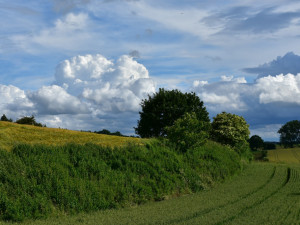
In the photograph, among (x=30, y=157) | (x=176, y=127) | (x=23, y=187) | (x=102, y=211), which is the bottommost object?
(x=102, y=211)

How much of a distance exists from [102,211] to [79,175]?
8.99 ft

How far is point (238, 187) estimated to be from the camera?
26.2 metres

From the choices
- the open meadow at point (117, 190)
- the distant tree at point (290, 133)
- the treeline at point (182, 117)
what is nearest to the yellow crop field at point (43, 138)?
the open meadow at point (117, 190)

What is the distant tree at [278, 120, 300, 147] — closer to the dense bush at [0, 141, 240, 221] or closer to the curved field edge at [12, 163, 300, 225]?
the dense bush at [0, 141, 240, 221]

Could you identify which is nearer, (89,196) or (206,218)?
(206,218)

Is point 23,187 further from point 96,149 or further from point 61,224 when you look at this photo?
point 96,149

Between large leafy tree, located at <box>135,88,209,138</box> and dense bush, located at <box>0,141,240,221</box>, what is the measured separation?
30221mm

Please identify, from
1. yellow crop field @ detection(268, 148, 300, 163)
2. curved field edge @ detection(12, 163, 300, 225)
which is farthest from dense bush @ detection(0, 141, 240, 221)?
yellow crop field @ detection(268, 148, 300, 163)

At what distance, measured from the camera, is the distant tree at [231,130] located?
51.0m

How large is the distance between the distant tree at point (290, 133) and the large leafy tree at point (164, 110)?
296 feet

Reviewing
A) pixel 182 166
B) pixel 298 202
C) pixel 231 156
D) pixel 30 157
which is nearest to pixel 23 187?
pixel 30 157

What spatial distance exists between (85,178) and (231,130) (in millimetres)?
35911

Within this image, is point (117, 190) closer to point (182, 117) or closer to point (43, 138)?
point (43, 138)

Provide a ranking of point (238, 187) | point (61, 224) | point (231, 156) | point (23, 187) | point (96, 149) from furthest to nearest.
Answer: point (231, 156) → point (238, 187) → point (96, 149) → point (23, 187) → point (61, 224)
